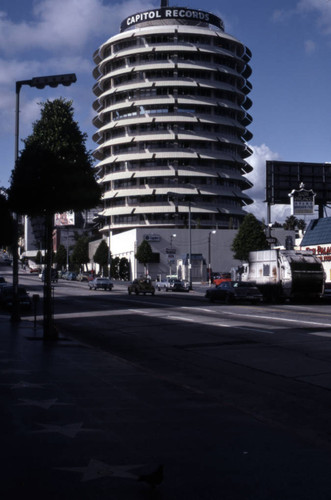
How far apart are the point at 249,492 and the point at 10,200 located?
14108 mm

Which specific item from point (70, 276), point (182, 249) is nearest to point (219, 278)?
point (182, 249)

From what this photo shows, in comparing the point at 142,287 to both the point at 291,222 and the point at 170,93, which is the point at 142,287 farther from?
the point at 291,222

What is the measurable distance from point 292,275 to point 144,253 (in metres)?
49.9

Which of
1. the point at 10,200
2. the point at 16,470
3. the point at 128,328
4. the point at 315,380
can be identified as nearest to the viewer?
the point at 16,470

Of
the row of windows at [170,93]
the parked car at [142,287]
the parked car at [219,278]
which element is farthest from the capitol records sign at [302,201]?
the row of windows at [170,93]

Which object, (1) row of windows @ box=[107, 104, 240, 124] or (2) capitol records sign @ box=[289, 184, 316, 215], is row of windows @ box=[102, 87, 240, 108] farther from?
(2) capitol records sign @ box=[289, 184, 316, 215]

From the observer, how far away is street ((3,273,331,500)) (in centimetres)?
516

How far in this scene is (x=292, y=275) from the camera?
36.6 meters

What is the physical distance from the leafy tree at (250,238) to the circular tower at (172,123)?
20878 millimetres

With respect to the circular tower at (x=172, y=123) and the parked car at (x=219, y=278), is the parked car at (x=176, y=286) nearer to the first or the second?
the parked car at (x=219, y=278)

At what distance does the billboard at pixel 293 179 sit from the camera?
5881 cm

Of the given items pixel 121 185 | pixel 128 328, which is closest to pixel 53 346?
pixel 128 328

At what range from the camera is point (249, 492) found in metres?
4.82

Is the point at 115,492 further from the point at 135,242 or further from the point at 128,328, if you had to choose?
the point at 135,242
